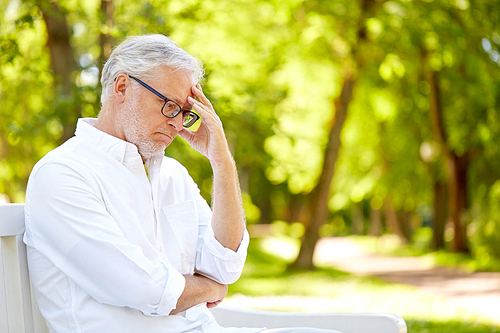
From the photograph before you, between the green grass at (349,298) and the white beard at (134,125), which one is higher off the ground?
the white beard at (134,125)

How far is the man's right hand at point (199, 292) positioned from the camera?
2.00 m

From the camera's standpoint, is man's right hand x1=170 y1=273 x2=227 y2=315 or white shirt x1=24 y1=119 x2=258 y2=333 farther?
man's right hand x1=170 y1=273 x2=227 y2=315

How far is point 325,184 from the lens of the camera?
14016 millimetres

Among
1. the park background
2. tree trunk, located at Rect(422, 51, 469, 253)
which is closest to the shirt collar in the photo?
the park background

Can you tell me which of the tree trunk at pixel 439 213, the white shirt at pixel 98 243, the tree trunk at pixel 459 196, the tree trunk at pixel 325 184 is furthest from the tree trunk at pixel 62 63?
the tree trunk at pixel 439 213

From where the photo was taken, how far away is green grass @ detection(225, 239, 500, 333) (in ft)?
22.7

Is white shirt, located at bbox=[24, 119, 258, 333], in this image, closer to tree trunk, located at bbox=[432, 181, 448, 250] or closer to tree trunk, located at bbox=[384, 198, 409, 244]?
tree trunk, located at bbox=[432, 181, 448, 250]

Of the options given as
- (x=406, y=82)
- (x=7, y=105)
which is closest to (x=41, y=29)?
(x=7, y=105)

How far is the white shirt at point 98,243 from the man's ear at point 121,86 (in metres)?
0.17

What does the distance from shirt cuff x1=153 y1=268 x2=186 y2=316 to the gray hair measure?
765mm

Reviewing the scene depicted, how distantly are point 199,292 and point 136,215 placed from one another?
1.24 ft

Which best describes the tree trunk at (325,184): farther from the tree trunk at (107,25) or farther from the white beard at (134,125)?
the white beard at (134,125)

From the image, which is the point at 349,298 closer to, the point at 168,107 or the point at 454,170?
the point at 454,170

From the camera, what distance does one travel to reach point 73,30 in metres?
6.93
